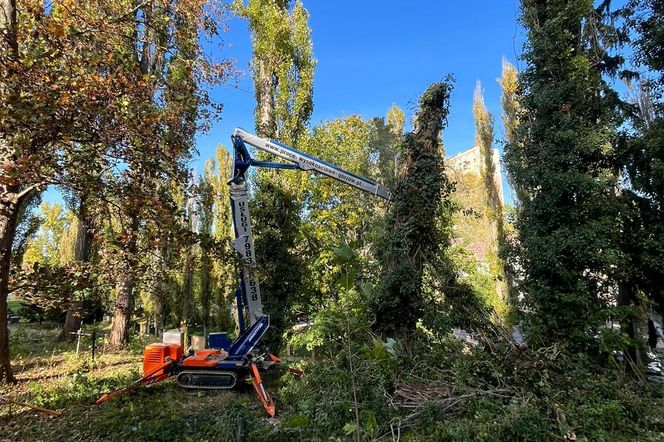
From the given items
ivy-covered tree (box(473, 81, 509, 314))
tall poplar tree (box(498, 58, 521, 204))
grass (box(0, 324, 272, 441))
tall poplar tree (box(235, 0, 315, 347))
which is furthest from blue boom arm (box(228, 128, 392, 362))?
ivy-covered tree (box(473, 81, 509, 314))

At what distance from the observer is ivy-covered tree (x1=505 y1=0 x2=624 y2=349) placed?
23.2 ft

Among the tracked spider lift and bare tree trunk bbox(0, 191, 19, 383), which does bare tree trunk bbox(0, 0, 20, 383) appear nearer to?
bare tree trunk bbox(0, 191, 19, 383)

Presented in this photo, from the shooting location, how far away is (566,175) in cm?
737

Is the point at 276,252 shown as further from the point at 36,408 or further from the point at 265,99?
the point at 36,408

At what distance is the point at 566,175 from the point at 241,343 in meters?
6.93

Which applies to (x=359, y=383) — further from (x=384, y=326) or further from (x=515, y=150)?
(x=515, y=150)

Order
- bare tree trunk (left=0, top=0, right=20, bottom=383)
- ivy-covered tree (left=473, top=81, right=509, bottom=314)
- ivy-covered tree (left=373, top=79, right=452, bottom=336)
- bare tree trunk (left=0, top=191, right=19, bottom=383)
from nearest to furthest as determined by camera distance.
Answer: bare tree trunk (left=0, top=0, right=20, bottom=383)
bare tree trunk (left=0, top=191, right=19, bottom=383)
ivy-covered tree (left=373, top=79, right=452, bottom=336)
ivy-covered tree (left=473, top=81, right=509, bottom=314)

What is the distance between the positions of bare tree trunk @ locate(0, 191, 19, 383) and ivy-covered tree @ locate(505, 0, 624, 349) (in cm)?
808

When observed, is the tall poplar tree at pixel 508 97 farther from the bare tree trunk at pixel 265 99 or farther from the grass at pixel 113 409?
the grass at pixel 113 409

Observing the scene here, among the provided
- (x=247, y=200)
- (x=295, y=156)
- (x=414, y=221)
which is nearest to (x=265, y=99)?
(x=295, y=156)

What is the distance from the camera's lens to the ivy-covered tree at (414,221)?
6738mm

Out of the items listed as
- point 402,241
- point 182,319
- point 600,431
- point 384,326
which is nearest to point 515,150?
point 402,241

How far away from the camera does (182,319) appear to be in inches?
574

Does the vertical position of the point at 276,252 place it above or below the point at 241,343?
above
